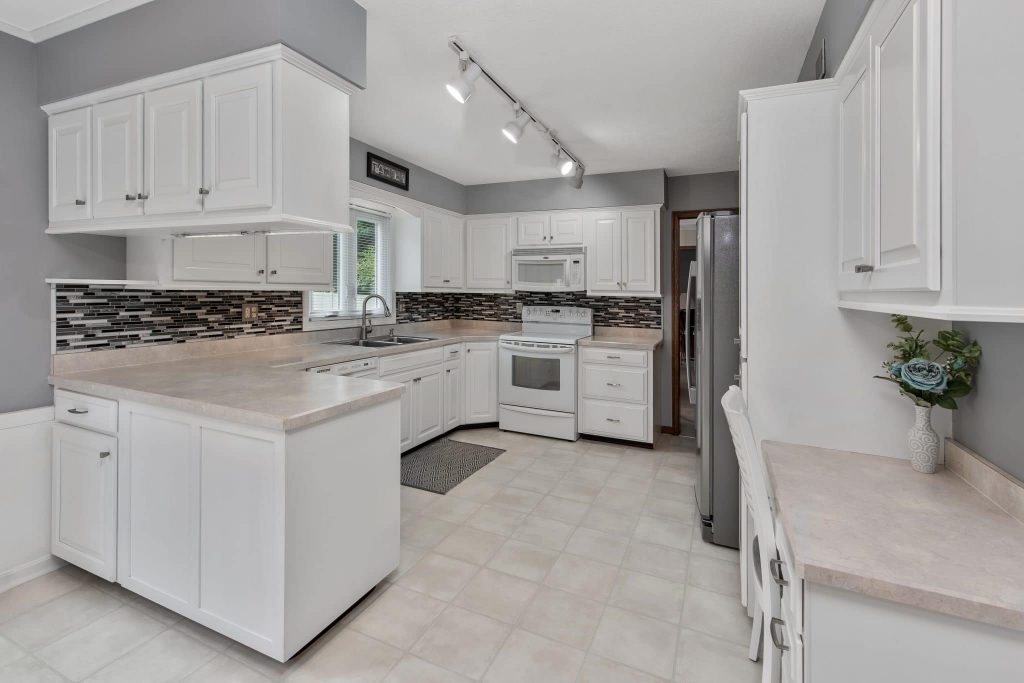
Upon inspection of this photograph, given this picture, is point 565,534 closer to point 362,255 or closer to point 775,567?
point 775,567

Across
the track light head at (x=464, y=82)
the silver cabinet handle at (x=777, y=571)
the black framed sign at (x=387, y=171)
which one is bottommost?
the silver cabinet handle at (x=777, y=571)

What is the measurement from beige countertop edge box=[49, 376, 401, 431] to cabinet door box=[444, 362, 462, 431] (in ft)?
7.33

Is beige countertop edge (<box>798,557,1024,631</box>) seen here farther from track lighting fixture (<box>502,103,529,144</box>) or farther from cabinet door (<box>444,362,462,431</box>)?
cabinet door (<box>444,362,462,431</box>)

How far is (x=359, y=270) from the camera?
4289mm

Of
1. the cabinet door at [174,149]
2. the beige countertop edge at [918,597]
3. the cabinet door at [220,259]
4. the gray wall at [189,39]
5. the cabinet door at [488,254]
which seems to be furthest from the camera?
the cabinet door at [488,254]

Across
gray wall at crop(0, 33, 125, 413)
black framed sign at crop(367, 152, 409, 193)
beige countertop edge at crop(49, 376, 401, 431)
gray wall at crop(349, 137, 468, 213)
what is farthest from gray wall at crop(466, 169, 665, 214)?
gray wall at crop(0, 33, 125, 413)

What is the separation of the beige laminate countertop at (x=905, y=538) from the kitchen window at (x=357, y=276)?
338 cm

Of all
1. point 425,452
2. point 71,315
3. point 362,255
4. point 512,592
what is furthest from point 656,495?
point 71,315

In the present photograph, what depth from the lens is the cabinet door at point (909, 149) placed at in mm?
941

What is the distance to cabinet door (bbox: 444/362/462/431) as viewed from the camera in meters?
4.39

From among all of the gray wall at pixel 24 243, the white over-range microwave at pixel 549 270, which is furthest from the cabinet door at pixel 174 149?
the white over-range microwave at pixel 549 270

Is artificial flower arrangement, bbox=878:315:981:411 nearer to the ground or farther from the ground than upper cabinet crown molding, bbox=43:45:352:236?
nearer to the ground

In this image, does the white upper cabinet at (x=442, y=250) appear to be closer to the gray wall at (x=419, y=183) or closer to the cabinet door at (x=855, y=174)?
the gray wall at (x=419, y=183)

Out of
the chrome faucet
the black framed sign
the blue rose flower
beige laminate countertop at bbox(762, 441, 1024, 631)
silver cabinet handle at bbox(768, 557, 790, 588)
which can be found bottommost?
silver cabinet handle at bbox(768, 557, 790, 588)
